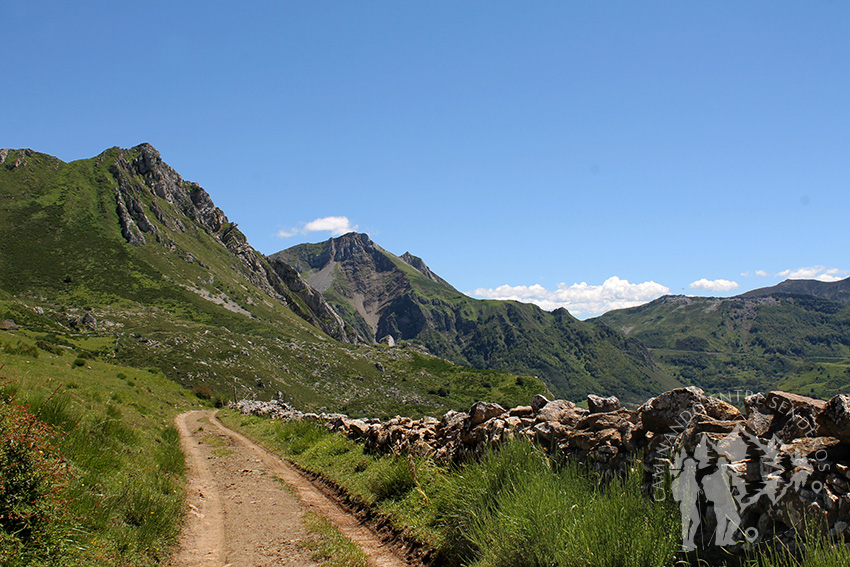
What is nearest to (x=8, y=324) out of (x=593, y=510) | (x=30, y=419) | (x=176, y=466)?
(x=176, y=466)

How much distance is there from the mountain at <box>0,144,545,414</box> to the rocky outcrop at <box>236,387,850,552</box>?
71570 mm

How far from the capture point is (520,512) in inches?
235

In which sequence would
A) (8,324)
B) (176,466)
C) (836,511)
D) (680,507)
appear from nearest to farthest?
(836,511) < (680,507) < (176,466) < (8,324)

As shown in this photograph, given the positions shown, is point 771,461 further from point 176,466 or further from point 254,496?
point 176,466

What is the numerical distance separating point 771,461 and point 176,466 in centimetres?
1363

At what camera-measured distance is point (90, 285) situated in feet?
460

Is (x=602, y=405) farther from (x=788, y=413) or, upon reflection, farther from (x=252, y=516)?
(x=252, y=516)

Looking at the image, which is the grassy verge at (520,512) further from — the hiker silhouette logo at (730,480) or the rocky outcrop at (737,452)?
the rocky outcrop at (737,452)

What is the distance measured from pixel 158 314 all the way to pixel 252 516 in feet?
453

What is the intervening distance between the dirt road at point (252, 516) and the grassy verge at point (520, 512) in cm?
81

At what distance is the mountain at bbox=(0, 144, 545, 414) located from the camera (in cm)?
8300

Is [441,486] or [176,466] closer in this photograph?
[441,486]

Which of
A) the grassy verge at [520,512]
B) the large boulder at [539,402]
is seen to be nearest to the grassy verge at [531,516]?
the grassy verge at [520,512]

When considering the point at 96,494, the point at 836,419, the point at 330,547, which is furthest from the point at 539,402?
the point at 96,494
